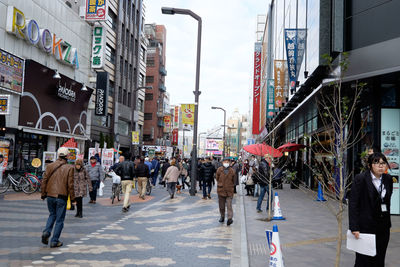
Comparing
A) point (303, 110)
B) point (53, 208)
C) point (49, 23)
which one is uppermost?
point (49, 23)

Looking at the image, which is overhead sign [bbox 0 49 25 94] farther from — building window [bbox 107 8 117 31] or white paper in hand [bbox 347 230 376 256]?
white paper in hand [bbox 347 230 376 256]

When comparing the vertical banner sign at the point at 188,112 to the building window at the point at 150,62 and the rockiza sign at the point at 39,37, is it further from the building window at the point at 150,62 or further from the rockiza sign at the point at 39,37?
the building window at the point at 150,62

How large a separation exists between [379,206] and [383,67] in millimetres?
8096

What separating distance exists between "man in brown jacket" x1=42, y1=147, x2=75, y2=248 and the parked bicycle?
34.0 feet

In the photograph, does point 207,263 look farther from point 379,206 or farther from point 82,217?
point 82,217

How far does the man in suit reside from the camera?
4.54 meters

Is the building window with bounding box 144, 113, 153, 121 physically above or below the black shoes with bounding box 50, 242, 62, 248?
above

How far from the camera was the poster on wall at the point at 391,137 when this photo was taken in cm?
1268

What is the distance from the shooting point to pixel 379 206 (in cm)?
458

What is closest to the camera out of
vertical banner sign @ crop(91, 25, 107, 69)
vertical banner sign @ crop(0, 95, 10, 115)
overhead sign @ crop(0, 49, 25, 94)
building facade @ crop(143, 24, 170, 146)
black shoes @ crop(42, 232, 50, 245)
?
black shoes @ crop(42, 232, 50, 245)

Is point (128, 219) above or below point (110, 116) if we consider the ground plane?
below

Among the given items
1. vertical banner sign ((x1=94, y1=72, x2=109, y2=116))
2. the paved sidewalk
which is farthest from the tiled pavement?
vertical banner sign ((x1=94, y1=72, x2=109, y2=116))

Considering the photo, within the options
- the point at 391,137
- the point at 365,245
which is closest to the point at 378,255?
the point at 365,245

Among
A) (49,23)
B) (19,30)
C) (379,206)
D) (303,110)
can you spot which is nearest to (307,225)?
(379,206)
